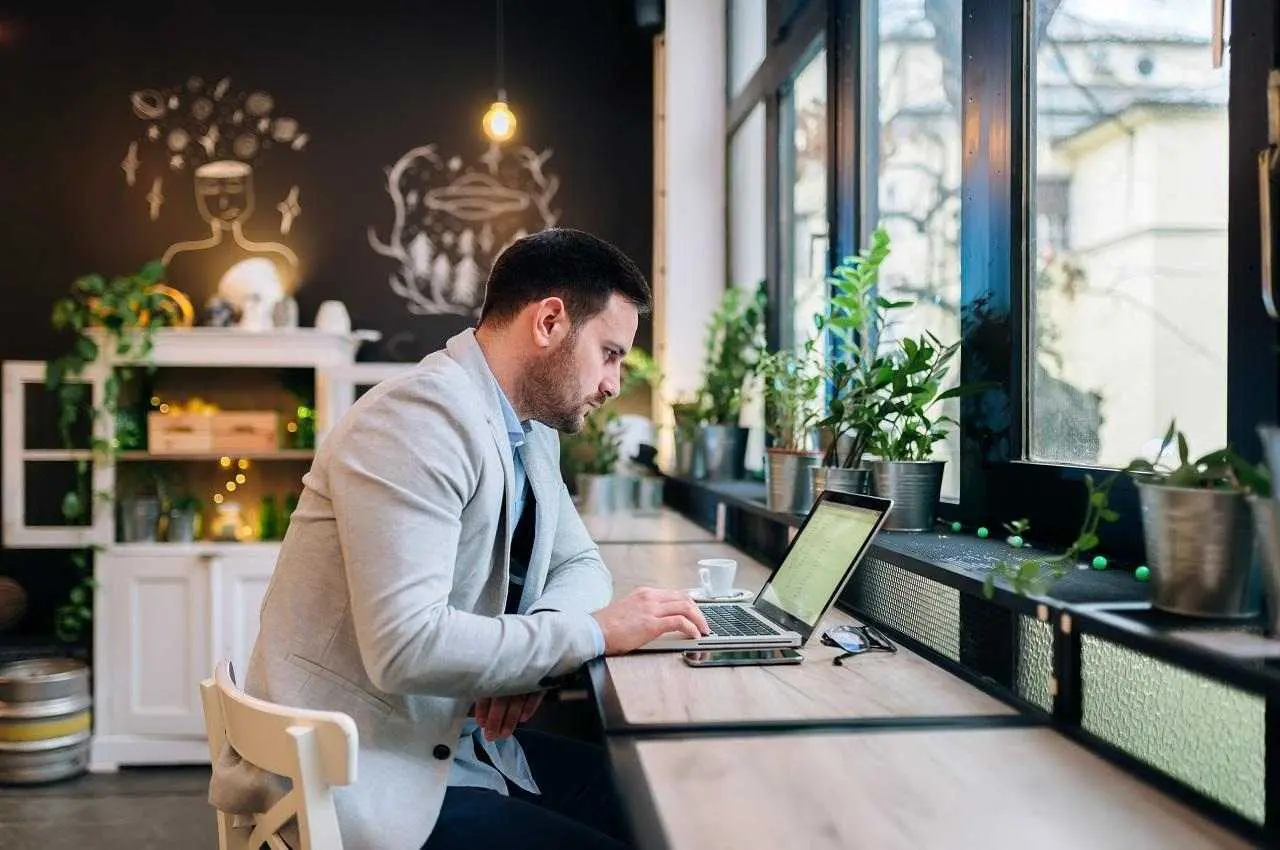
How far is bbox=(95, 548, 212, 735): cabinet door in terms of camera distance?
4203 mm

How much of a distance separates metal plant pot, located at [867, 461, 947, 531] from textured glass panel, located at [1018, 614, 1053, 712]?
59 cm

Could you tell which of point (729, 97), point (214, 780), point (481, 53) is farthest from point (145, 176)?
point (214, 780)

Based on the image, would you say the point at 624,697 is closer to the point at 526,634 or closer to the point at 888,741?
the point at 526,634

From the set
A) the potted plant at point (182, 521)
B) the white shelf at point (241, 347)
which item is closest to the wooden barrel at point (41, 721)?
the potted plant at point (182, 521)

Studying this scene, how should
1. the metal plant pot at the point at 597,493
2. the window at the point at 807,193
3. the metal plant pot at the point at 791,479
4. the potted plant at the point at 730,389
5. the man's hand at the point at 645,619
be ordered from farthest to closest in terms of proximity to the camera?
the metal plant pot at the point at 597,493, the potted plant at the point at 730,389, the window at the point at 807,193, the metal plant pot at the point at 791,479, the man's hand at the point at 645,619

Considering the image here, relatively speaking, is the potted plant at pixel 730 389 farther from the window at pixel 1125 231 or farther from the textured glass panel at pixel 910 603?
the window at pixel 1125 231

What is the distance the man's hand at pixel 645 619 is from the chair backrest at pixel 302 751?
0.47 m

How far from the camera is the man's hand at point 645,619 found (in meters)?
1.65

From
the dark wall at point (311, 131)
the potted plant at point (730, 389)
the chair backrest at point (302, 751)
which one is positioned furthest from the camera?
the dark wall at point (311, 131)

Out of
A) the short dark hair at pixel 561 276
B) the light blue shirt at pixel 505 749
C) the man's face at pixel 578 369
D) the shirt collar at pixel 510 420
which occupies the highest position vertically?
the short dark hair at pixel 561 276

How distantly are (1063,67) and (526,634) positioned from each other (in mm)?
1311

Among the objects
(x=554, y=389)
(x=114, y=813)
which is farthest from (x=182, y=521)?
(x=554, y=389)

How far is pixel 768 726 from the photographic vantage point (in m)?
1.32

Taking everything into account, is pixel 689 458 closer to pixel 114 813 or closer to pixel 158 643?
pixel 158 643
